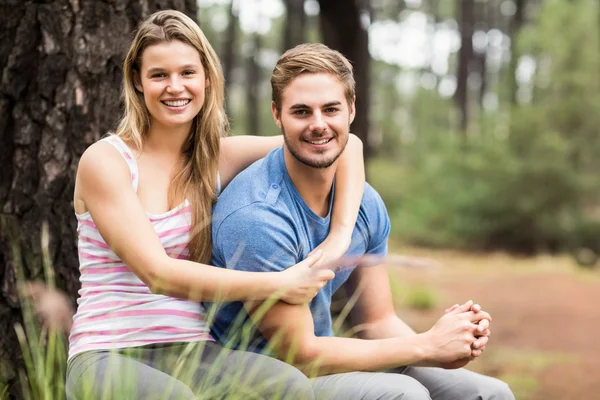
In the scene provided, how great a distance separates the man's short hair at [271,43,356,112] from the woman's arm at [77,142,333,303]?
661mm

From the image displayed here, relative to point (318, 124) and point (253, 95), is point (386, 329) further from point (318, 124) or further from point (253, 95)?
point (253, 95)

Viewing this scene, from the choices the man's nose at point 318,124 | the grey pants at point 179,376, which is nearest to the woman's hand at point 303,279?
the grey pants at point 179,376

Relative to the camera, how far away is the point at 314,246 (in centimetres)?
275

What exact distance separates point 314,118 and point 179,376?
39.6 inches

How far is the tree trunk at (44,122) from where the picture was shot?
314 cm

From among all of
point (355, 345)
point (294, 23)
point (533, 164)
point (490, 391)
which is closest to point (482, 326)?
point (490, 391)

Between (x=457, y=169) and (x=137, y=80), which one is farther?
(x=457, y=169)

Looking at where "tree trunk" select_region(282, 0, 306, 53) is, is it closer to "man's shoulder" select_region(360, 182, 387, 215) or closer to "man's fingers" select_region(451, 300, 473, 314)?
"man's shoulder" select_region(360, 182, 387, 215)

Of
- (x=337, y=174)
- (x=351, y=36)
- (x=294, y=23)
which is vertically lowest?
(x=337, y=174)

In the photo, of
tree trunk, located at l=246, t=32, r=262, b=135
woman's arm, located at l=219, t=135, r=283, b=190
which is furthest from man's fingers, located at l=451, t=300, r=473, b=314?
tree trunk, located at l=246, t=32, r=262, b=135

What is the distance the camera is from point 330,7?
646 centimetres

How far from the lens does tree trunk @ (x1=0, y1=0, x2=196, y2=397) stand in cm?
314

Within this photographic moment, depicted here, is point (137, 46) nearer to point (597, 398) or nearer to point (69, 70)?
point (69, 70)

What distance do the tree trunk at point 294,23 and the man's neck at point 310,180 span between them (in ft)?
68.8
